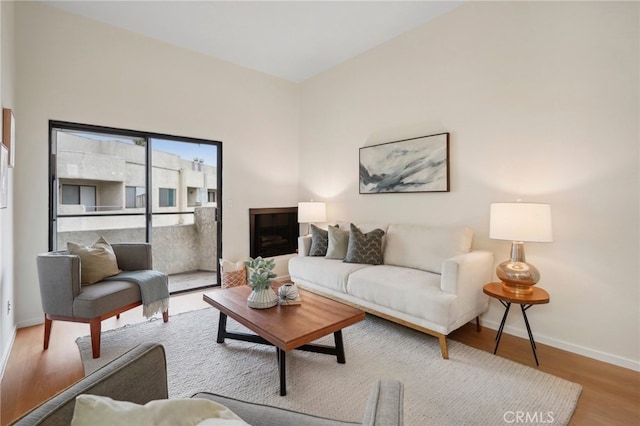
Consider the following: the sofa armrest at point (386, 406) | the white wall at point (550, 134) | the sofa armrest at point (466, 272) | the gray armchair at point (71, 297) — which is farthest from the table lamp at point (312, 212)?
the sofa armrest at point (386, 406)

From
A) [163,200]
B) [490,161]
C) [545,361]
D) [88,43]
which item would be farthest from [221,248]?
[545,361]

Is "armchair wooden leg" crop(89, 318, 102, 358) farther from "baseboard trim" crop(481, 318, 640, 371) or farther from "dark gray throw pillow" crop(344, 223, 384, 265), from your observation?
"baseboard trim" crop(481, 318, 640, 371)

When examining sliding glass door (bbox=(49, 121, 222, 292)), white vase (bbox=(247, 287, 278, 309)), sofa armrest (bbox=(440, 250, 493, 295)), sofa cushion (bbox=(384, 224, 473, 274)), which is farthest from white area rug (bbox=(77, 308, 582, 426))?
sliding glass door (bbox=(49, 121, 222, 292))

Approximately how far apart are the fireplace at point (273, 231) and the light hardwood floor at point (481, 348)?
2003 mm

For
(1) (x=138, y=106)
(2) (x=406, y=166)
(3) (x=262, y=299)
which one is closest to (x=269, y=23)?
(1) (x=138, y=106)

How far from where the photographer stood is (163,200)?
3820mm

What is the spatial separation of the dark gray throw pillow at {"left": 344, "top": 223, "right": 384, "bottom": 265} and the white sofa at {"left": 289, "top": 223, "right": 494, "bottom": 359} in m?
0.08

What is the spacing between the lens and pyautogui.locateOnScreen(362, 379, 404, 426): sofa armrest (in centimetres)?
69

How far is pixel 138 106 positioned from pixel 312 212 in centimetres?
248

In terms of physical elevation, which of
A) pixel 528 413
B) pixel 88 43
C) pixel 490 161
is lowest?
pixel 528 413

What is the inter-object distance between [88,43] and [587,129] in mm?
4716

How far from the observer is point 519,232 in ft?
7.38

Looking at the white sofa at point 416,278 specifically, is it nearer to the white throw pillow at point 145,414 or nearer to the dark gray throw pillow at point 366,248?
the dark gray throw pillow at point 366,248

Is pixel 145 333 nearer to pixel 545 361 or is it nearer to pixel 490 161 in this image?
pixel 545 361
